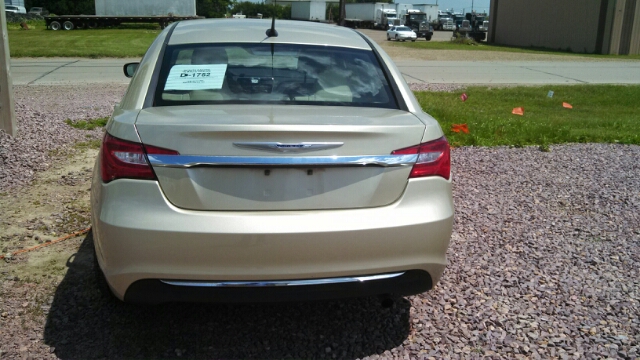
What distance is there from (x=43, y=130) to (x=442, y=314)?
618cm

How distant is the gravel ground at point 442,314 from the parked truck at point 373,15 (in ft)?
208

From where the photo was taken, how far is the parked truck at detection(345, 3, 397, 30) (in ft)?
234

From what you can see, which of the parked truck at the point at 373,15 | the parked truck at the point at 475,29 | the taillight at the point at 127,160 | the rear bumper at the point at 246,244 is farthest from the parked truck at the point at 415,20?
the taillight at the point at 127,160

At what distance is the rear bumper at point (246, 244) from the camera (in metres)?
2.96

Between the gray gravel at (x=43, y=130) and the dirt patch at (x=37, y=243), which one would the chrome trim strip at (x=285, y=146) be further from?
the gray gravel at (x=43, y=130)

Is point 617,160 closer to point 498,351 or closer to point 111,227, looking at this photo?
point 498,351

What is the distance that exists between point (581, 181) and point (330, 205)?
4455 mm

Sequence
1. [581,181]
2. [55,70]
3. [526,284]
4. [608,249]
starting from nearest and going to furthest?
[526,284] < [608,249] < [581,181] < [55,70]

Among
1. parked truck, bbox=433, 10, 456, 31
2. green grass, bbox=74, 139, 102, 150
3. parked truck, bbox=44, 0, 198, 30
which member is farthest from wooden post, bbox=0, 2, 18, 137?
parked truck, bbox=433, 10, 456, 31

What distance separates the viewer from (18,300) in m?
3.88

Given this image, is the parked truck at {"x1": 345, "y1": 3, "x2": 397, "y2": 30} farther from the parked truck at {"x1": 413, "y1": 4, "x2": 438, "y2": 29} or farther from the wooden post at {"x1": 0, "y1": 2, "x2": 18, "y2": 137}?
the wooden post at {"x1": 0, "y1": 2, "x2": 18, "y2": 137}

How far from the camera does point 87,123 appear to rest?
930 cm

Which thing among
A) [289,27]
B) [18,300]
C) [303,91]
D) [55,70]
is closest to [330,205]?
[303,91]

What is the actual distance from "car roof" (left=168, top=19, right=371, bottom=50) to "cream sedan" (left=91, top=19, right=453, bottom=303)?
2.68 feet
